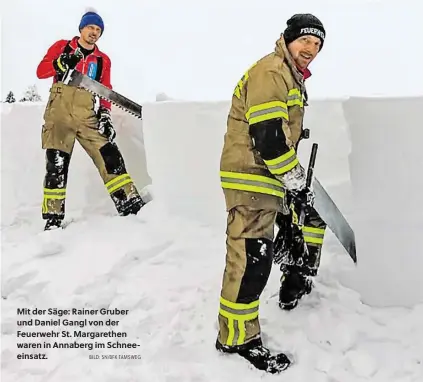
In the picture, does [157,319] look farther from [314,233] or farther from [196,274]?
[314,233]

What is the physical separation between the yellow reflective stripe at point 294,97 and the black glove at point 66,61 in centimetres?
80

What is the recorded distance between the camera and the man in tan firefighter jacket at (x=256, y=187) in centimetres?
107

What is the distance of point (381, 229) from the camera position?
4.27ft

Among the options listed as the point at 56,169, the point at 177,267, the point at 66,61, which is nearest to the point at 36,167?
the point at 56,169

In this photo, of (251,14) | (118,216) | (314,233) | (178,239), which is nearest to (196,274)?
(178,239)

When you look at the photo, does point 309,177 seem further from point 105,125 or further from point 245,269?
point 105,125

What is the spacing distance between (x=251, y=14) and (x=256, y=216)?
632mm

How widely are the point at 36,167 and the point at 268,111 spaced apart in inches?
42.3

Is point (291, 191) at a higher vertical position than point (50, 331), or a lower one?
higher

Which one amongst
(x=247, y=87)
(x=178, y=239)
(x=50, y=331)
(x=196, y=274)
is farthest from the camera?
(x=178, y=239)

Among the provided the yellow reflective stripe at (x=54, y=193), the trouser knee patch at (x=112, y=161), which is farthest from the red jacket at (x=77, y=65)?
the yellow reflective stripe at (x=54, y=193)

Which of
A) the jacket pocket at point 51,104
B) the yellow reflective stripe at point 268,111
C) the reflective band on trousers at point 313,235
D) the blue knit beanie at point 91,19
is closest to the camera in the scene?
the yellow reflective stripe at point 268,111

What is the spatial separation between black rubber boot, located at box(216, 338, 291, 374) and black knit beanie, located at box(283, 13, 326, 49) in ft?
1.98

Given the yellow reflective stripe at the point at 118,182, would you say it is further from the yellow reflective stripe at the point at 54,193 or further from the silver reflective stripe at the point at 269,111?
the silver reflective stripe at the point at 269,111
